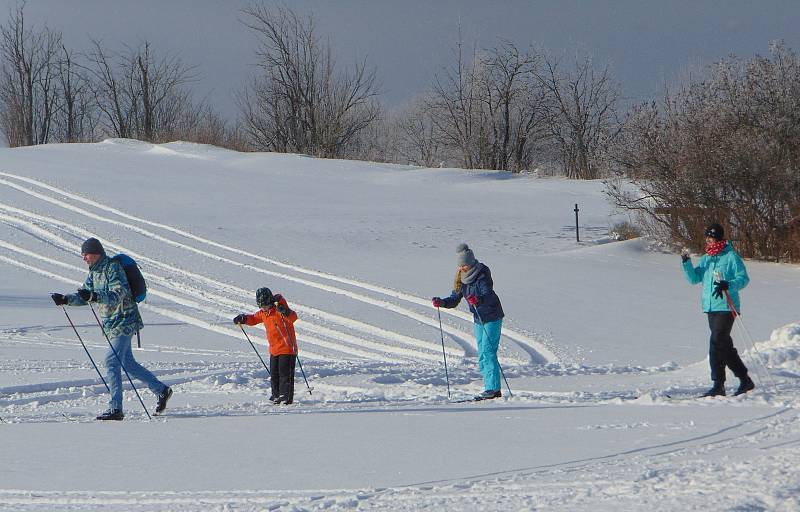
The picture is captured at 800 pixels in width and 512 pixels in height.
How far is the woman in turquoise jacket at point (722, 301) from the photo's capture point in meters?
8.55

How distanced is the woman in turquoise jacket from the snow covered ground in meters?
0.31

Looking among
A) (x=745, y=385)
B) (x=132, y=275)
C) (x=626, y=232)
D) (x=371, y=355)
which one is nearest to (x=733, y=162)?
(x=626, y=232)

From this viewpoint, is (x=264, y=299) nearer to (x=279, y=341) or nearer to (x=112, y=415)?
(x=279, y=341)

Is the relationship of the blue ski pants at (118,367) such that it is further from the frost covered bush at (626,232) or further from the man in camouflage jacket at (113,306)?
the frost covered bush at (626,232)

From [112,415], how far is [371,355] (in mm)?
6714

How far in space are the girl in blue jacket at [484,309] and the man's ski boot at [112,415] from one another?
3.17 meters

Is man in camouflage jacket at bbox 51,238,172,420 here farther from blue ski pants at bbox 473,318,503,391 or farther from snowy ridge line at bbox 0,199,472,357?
snowy ridge line at bbox 0,199,472,357

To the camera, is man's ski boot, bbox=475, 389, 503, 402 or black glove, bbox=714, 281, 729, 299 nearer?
black glove, bbox=714, 281, 729, 299

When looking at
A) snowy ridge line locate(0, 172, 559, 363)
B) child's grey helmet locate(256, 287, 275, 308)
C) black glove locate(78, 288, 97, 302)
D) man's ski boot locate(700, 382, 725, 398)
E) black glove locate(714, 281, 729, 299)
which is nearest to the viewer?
black glove locate(78, 288, 97, 302)

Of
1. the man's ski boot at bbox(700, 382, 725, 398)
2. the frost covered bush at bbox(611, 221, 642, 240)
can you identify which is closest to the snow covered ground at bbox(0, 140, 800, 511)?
the man's ski boot at bbox(700, 382, 725, 398)

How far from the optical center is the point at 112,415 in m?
7.79

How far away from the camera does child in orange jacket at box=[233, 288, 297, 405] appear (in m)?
9.24

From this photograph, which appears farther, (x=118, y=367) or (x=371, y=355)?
(x=371, y=355)

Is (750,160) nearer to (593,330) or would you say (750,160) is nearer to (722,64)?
(722,64)
